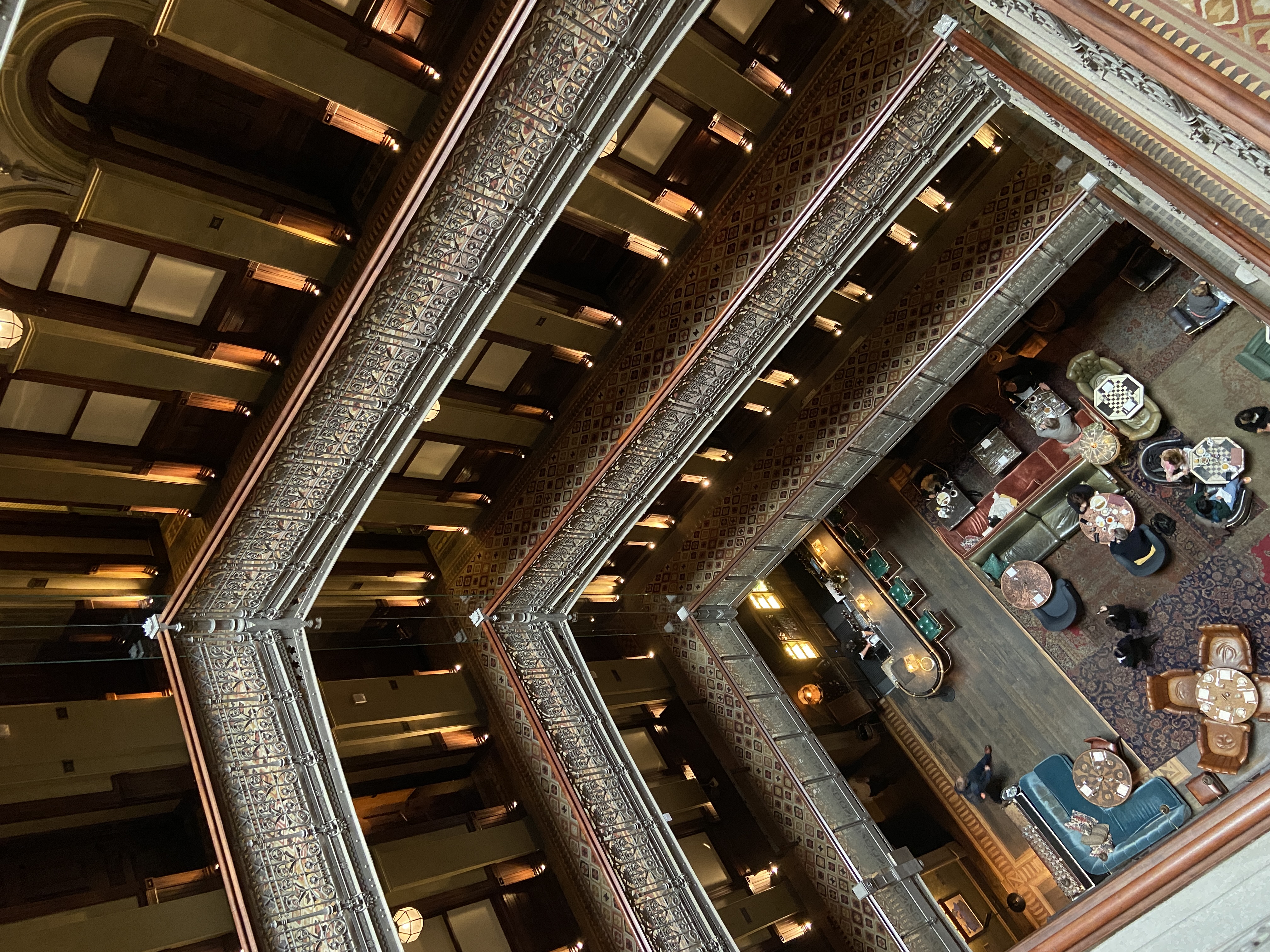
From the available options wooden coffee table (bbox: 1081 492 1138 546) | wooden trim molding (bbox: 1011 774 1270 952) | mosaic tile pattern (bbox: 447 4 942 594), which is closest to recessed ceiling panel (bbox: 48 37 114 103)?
mosaic tile pattern (bbox: 447 4 942 594)

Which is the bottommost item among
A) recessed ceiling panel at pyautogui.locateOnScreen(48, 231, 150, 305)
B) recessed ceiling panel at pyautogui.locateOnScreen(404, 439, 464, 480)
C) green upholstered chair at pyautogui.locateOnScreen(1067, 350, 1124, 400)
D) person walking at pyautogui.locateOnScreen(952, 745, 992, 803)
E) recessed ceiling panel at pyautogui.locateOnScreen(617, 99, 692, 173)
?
person walking at pyautogui.locateOnScreen(952, 745, 992, 803)

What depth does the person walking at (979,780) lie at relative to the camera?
31.0 ft

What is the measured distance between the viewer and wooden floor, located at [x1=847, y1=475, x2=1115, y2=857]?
29.9ft

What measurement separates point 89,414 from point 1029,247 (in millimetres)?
8246

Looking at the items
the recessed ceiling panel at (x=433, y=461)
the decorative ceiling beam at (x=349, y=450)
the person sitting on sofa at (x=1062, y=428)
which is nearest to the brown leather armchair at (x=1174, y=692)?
the person sitting on sofa at (x=1062, y=428)

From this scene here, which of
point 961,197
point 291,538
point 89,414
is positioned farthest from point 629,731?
point 961,197

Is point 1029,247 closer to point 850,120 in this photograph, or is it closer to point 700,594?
point 850,120

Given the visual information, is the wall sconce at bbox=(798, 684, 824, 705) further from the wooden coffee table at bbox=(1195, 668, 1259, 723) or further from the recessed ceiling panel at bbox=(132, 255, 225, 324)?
the recessed ceiling panel at bbox=(132, 255, 225, 324)

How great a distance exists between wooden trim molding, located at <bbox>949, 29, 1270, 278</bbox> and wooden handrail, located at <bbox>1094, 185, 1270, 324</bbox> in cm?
164

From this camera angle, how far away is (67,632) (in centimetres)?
551

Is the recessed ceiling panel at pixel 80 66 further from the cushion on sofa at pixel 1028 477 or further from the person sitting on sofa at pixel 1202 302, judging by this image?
the person sitting on sofa at pixel 1202 302

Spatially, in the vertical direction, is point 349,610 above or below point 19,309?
below

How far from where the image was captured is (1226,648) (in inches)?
309

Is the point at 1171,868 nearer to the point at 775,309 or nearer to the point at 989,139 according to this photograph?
the point at 775,309
